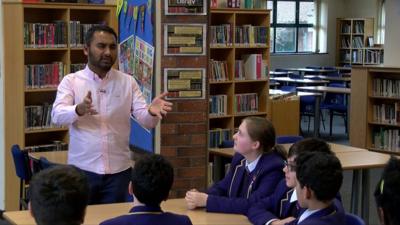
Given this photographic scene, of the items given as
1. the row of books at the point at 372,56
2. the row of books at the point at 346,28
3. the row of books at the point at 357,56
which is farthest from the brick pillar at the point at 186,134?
the row of books at the point at 346,28

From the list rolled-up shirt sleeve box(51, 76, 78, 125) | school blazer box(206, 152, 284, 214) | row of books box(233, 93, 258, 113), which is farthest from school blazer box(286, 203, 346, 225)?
row of books box(233, 93, 258, 113)

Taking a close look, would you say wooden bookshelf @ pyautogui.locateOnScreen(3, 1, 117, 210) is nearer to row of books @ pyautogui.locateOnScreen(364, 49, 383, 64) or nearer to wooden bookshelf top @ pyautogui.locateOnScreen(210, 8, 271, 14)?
wooden bookshelf top @ pyautogui.locateOnScreen(210, 8, 271, 14)

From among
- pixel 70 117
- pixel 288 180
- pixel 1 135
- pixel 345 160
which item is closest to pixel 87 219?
pixel 70 117

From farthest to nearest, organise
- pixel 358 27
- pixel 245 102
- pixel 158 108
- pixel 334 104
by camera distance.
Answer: pixel 358 27
pixel 334 104
pixel 245 102
pixel 158 108

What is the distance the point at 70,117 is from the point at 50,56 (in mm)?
3071

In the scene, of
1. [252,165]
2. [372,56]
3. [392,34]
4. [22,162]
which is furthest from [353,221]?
[372,56]

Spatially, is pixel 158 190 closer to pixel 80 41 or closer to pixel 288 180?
pixel 288 180

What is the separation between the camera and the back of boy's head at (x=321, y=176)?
264cm

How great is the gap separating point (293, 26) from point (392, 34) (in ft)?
24.5

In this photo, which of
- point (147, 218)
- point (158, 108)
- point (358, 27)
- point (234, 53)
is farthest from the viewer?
point (358, 27)

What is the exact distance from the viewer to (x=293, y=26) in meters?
17.5

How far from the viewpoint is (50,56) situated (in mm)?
6648

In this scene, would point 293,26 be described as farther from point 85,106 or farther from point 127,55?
point 85,106

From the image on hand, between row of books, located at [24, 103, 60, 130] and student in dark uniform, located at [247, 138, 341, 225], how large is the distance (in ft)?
11.7
